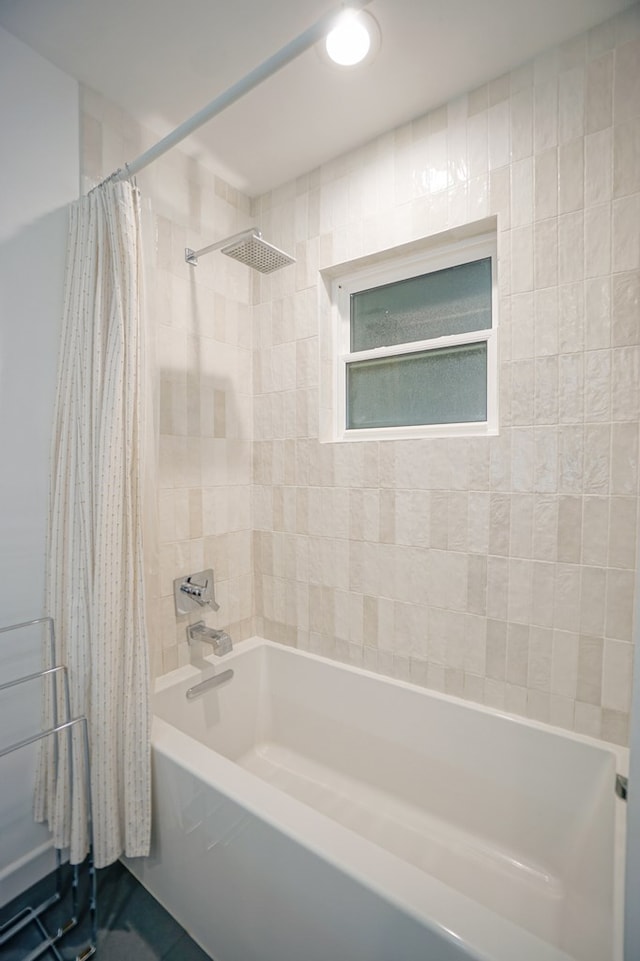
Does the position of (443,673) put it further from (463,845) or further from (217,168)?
(217,168)

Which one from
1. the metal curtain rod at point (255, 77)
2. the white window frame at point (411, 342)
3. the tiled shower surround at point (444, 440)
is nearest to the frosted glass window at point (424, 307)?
the white window frame at point (411, 342)

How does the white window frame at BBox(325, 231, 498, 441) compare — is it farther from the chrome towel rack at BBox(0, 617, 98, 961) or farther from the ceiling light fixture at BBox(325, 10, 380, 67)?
the chrome towel rack at BBox(0, 617, 98, 961)

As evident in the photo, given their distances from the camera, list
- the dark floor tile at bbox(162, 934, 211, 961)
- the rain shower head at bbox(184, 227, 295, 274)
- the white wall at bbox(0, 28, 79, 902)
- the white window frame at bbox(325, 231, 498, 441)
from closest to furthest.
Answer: the dark floor tile at bbox(162, 934, 211, 961) < the white wall at bbox(0, 28, 79, 902) < the rain shower head at bbox(184, 227, 295, 274) < the white window frame at bbox(325, 231, 498, 441)

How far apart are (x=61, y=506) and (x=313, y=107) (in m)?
1.65

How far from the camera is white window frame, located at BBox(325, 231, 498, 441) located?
1.61 metres

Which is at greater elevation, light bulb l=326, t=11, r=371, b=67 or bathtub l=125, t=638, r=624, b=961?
light bulb l=326, t=11, r=371, b=67

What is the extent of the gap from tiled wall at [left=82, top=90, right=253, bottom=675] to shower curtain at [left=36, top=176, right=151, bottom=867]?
28cm

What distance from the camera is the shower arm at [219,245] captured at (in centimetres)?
144

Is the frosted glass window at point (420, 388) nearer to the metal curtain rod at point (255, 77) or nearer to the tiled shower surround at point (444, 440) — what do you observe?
the tiled shower surround at point (444, 440)

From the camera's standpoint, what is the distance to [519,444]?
1462 mm

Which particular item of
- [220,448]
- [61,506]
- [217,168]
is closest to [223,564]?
[220,448]

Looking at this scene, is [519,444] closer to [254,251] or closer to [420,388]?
[420,388]

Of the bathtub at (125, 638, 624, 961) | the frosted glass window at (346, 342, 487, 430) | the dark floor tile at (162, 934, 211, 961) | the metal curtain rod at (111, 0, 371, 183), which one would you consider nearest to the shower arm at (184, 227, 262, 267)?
the metal curtain rod at (111, 0, 371, 183)

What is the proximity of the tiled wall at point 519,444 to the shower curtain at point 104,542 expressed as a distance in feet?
2.63
